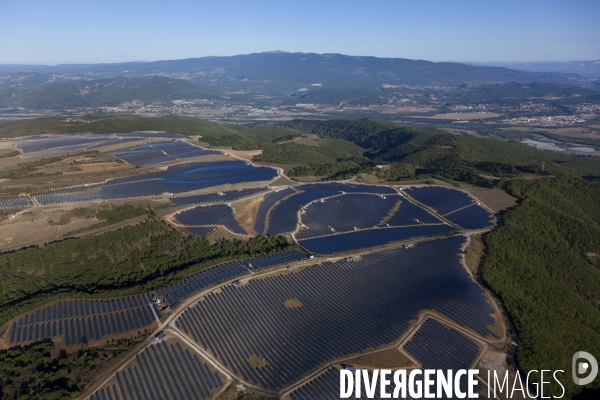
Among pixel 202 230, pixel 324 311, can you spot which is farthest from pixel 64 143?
pixel 324 311

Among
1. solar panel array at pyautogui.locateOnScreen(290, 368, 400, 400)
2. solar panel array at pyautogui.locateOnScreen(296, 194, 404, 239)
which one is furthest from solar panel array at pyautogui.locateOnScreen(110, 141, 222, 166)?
solar panel array at pyautogui.locateOnScreen(290, 368, 400, 400)

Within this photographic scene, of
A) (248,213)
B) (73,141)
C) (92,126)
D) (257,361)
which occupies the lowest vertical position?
(257,361)

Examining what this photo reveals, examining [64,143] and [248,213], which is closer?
[248,213]

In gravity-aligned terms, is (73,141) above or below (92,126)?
below

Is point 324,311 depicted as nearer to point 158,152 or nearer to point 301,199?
point 301,199

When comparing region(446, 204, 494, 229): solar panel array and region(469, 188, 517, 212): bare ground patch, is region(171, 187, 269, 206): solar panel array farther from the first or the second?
region(469, 188, 517, 212): bare ground patch

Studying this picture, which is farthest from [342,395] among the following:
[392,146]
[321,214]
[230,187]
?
[392,146]
